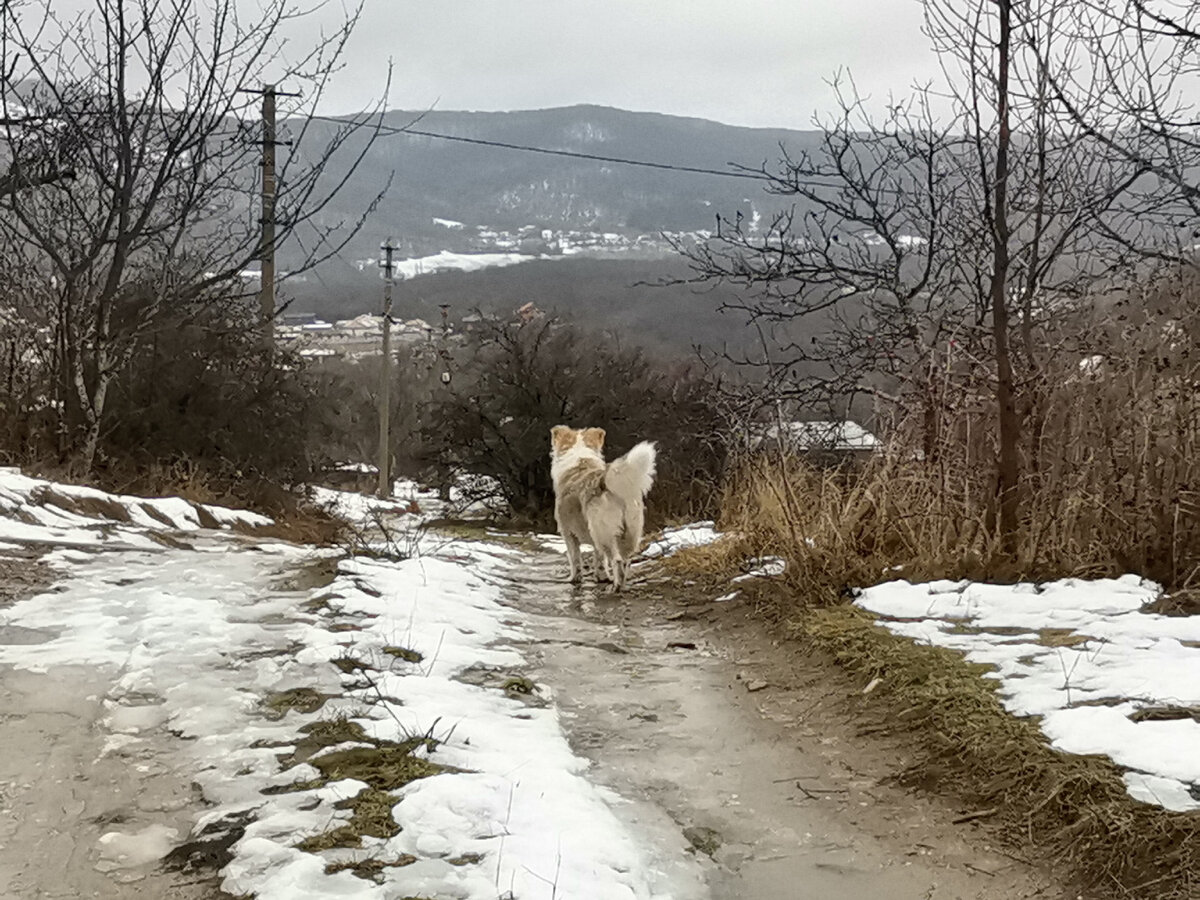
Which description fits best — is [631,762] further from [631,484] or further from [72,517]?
[72,517]

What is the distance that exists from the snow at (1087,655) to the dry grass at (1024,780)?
8 cm

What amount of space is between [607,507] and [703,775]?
175 inches

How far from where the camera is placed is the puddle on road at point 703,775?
9.84ft

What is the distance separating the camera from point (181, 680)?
430 cm

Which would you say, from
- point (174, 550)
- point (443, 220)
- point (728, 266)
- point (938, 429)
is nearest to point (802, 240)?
point (728, 266)

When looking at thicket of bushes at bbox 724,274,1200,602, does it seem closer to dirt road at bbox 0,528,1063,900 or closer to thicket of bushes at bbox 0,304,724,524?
dirt road at bbox 0,528,1063,900

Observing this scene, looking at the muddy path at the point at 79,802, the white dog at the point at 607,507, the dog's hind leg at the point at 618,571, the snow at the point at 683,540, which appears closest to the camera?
the muddy path at the point at 79,802

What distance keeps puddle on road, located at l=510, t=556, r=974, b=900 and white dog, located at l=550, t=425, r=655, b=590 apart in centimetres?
192

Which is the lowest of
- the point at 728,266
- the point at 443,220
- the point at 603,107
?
the point at 728,266

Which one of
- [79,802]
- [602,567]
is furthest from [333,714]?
[602,567]

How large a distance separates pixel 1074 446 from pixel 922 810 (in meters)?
3.34

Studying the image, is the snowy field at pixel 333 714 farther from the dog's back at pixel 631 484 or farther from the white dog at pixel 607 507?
the dog's back at pixel 631 484

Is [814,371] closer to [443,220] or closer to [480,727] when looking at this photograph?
[480,727]

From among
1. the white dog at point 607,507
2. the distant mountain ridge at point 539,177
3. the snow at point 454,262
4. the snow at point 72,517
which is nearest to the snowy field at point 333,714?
the snow at point 72,517
